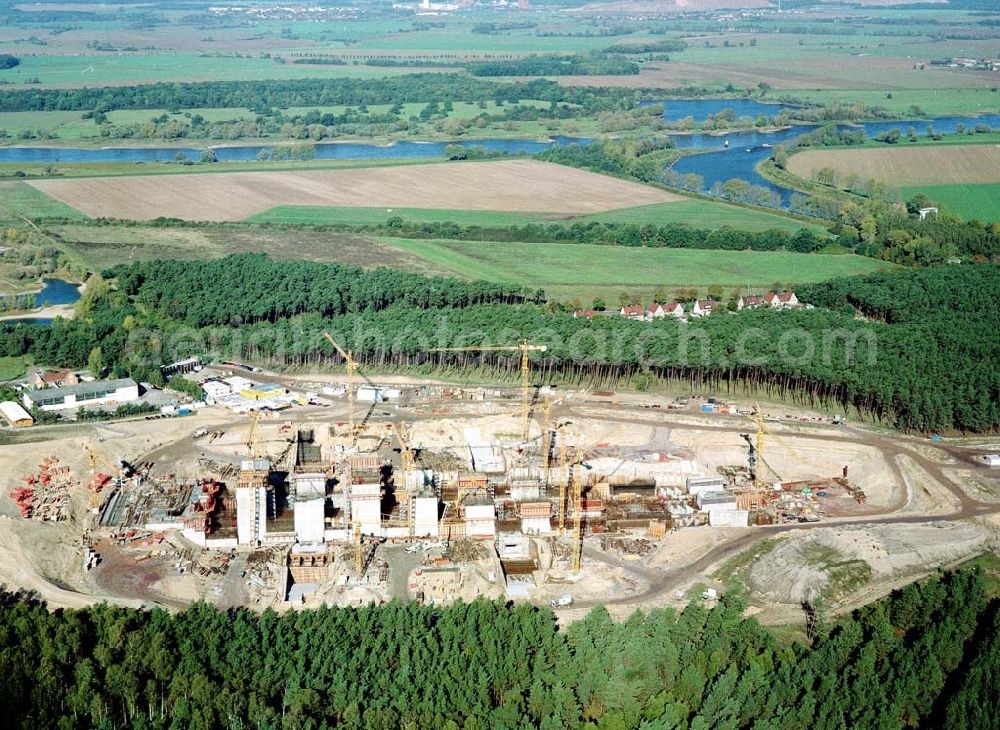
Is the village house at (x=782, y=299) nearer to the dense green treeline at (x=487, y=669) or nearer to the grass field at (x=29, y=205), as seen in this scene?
the dense green treeline at (x=487, y=669)

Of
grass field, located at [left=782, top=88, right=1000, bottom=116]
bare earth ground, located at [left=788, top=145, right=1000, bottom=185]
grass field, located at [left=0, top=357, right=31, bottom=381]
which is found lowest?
grass field, located at [left=0, top=357, right=31, bottom=381]

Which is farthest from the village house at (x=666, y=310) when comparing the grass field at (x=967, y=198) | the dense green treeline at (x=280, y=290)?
the grass field at (x=967, y=198)

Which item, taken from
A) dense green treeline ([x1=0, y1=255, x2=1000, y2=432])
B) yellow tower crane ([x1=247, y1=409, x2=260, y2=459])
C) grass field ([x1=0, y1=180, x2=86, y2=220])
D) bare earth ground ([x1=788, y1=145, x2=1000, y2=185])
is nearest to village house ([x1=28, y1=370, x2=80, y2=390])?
dense green treeline ([x1=0, y1=255, x2=1000, y2=432])

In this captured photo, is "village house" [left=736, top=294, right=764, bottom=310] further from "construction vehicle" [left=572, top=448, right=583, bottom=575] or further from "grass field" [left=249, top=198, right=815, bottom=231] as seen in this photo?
"construction vehicle" [left=572, top=448, right=583, bottom=575]

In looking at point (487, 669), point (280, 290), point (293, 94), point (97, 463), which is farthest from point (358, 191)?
point (487, 669)

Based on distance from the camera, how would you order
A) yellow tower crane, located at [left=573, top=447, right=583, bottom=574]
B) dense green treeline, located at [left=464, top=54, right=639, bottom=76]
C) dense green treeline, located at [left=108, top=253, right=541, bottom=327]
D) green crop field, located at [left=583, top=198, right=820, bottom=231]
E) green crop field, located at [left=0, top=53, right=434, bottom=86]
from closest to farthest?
yellow tower crane, located at [left=573, top=447, right=583, bottom=574]
dense green treeline, located at [left=108, top=253, right=541, bottom=327]
green crop field, located at [left=583, top=198, right=820, bottom=231]
green crop field, located at [left=0, top=53, right=434, bottom=86]
dense green treeline, located at [left=464, top=54, right=639, bottom=76]

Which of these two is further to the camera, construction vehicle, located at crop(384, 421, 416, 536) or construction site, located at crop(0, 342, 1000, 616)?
construction vehicle, located at crop(384, 421, 416, 536)

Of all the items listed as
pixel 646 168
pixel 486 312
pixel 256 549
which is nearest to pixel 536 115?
pixel 646 168
